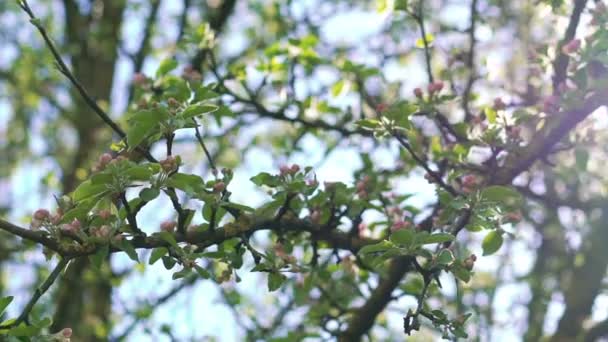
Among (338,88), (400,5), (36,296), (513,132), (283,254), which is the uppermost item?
(338,88)

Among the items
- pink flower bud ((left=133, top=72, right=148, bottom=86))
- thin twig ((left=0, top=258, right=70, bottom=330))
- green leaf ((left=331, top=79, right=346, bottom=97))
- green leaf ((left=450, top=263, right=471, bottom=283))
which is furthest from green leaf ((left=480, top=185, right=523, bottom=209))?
pink flower bud ((left=133, top=72, right=148, bottom=86))

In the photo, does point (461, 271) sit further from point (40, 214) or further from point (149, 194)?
point (40, 214)

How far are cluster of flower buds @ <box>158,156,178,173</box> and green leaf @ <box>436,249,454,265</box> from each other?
3.04ft

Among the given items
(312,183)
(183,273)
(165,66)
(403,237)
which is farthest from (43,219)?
(165,66)

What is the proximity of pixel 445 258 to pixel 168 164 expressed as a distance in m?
0.96

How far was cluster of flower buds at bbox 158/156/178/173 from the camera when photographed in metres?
2.72

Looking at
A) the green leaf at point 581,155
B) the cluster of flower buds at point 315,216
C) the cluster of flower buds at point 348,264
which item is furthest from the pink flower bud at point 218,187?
the green leaf at point 581,155

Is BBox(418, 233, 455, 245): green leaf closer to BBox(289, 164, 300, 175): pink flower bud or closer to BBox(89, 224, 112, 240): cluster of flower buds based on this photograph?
BBox(289, 164, 300, 175): pink flower bud

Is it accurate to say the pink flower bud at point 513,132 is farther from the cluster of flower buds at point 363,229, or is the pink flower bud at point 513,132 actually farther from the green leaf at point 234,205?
the green leaf at point 234,205

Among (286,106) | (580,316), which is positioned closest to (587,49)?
(286,106)

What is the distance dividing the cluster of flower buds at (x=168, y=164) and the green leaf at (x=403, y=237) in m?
0.74

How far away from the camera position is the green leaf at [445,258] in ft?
9.33

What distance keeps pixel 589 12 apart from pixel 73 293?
5.53 m

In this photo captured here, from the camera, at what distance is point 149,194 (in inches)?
→ 106
